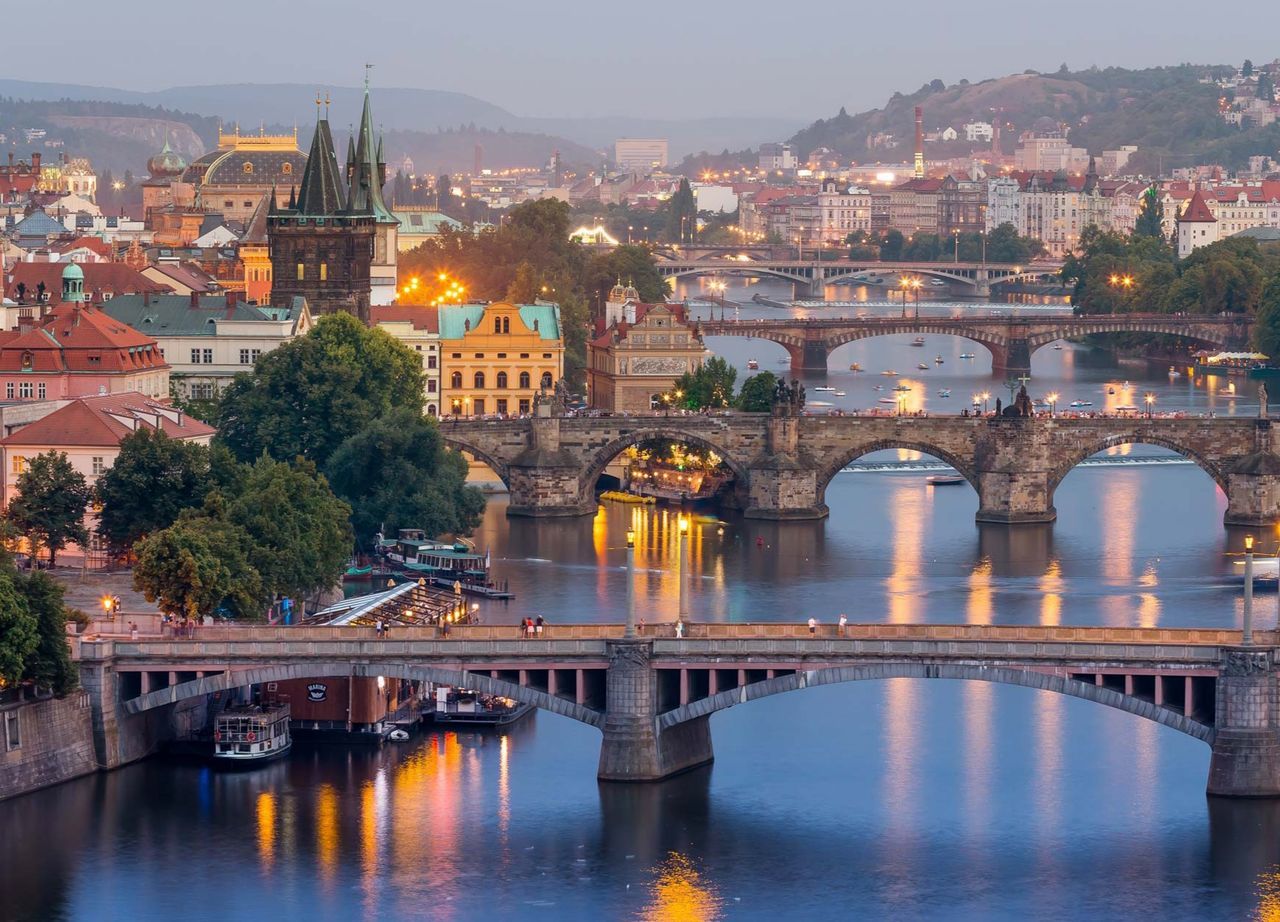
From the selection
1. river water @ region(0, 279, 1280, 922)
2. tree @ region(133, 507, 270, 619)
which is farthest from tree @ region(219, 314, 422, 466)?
river water @ region(0, 279, 1280, 922)

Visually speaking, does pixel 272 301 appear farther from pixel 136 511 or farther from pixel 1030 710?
pixel 1030 710

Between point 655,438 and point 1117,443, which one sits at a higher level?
point 655,438

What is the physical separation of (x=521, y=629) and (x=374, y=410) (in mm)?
33312

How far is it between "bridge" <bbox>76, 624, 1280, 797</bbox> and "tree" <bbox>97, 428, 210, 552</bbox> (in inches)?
491

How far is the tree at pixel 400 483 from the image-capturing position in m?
87.1

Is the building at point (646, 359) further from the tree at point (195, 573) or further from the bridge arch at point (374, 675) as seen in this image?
the bridge arch at point (374, 675)

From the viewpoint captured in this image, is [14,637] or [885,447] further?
[885,447]

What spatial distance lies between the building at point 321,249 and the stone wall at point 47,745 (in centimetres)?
4799

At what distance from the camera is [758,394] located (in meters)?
105

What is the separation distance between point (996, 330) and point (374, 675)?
9101 cm

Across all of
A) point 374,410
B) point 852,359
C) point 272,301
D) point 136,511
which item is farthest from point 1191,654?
point 852,359

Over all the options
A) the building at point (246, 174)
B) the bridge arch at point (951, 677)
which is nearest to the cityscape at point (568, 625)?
the bridge arch at point (951, 677)

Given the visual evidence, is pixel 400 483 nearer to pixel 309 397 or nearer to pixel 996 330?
pixel 309 397

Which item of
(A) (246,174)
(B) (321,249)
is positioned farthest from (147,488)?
(A) (246,174)
